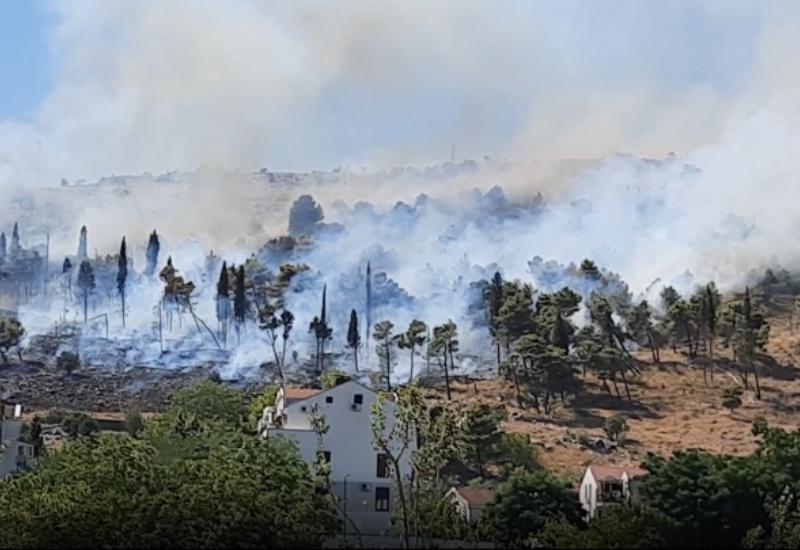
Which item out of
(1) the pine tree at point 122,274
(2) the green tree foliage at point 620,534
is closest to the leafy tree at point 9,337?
(1) the pine tree at point 122,274

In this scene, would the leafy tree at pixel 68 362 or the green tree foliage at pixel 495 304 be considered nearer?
the green tree foliage at pixel 495 304

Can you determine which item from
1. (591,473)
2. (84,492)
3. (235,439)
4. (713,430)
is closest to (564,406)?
(713,430)

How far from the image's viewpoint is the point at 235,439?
35719 millimetres

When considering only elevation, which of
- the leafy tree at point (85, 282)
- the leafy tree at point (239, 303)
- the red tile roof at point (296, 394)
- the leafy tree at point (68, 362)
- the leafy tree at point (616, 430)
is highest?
the leafy tree at point (85, 282)

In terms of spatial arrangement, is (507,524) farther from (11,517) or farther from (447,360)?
(447,360)

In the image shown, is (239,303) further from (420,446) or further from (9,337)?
(420,446)

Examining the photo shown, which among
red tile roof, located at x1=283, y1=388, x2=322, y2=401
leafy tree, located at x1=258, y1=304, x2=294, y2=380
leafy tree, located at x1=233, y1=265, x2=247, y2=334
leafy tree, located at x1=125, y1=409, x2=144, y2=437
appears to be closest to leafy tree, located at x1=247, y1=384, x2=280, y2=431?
red tile roof, located at x1=283, y1=388, x2=322, y2=401

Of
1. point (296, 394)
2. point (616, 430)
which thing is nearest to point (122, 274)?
point (616, 430)

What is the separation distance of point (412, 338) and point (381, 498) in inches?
1298

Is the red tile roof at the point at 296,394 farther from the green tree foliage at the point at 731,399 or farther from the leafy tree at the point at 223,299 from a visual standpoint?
the leafy tree at the point at 223,299

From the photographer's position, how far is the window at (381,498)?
4053 cm

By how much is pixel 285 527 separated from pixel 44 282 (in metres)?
68.1

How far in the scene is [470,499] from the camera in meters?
40.3

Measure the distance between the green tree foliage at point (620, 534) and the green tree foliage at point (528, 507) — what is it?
248 inches
